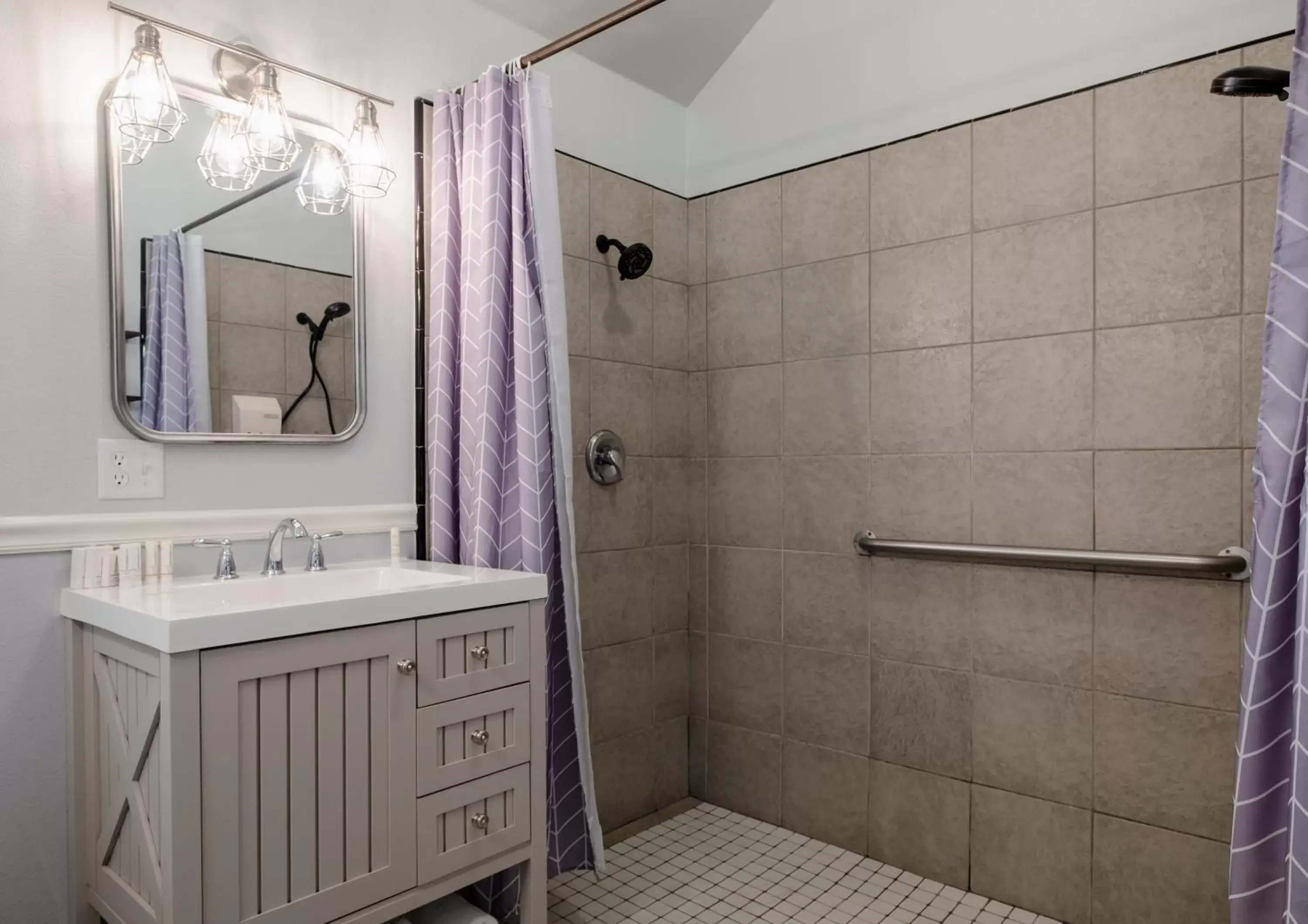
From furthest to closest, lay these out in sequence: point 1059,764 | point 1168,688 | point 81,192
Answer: point 1059,764 → point 1168,688 → point 81,192

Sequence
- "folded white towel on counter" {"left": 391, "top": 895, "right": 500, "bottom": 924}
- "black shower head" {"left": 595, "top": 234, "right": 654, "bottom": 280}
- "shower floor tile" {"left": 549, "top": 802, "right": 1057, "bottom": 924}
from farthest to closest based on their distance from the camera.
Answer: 1. "black shower head" {"left": 595, "top": 234, "right": 654, "bottom": 280}
2. "shower floor tile" {"left": 549, "top": 802, "right": 1057, "bottom": 924}
3. "folded white towel on counter" {"left": 391, "top": 895, "right": 500, "bottom": 924}


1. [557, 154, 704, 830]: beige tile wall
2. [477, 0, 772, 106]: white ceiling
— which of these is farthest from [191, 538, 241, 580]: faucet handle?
[477, 0, 772, 106]: white ceiling

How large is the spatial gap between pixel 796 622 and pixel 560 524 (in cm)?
91

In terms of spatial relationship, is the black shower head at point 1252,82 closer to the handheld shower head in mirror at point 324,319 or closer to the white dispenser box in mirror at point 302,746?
the white dispenser box in mirror at point 302,746

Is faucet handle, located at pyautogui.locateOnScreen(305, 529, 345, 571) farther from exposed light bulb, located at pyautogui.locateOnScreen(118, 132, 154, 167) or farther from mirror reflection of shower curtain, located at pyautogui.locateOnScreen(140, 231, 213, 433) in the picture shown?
exposed light bulb, located at pyautogui.locateOnScreen(118, 132, 154, 167)

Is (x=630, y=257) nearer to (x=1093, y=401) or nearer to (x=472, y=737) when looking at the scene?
(x=1093, y=401)

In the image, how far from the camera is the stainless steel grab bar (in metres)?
1.79

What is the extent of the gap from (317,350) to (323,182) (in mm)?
369

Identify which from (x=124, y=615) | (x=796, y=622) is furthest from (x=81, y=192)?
(x=796, y=622)

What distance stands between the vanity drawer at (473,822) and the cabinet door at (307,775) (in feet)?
0.11

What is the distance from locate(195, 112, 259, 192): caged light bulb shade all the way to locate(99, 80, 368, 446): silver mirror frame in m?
0.03

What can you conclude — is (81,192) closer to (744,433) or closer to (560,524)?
(560,524)

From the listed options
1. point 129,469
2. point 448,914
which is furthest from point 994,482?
point 129,469

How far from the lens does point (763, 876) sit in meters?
2.28
